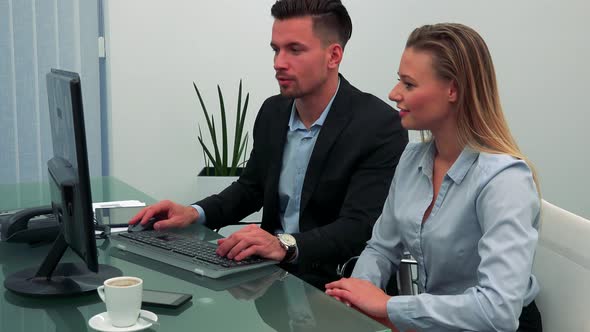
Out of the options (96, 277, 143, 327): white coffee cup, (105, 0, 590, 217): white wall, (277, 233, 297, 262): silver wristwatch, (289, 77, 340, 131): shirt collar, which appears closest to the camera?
(96, 277, 143, 327): white coffee cup

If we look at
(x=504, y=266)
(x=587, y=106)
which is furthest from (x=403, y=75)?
(x=587, y=106)

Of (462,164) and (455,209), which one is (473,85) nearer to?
(462,164)

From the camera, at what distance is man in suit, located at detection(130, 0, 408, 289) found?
2.05m

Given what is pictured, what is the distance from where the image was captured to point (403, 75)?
1726mm

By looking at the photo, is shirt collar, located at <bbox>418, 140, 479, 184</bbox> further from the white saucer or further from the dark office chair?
the white saucer

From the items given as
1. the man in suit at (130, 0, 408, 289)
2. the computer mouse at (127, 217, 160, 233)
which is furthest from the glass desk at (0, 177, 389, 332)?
the man in suit at (130, 0, 408, 289)

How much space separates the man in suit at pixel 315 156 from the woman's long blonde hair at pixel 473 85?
1.57 feet

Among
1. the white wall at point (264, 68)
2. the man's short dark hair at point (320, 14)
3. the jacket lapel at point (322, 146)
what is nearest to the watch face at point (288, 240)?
the jacket lapel at point (322, 146)

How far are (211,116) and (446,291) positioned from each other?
2475 mm

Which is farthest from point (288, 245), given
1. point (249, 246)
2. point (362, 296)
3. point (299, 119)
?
point (299, 119)

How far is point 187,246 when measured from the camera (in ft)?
5.65

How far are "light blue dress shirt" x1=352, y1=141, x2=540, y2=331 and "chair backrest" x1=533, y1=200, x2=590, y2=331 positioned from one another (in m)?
0.05

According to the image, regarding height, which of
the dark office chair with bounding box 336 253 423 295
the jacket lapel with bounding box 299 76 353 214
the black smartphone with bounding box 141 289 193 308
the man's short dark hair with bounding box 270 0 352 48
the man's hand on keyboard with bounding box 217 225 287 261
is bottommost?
the dark office chair with bounding box 336 253 423 295

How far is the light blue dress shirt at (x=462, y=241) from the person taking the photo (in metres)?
1.47
